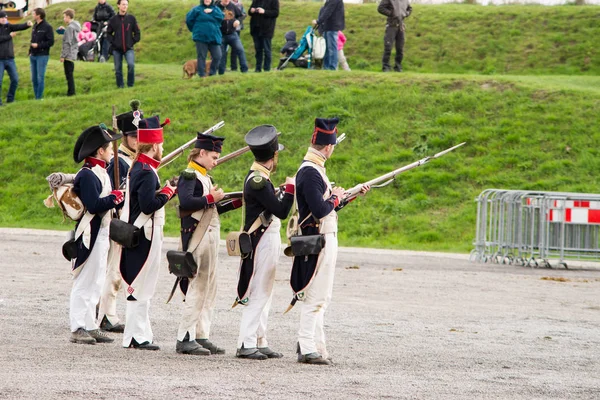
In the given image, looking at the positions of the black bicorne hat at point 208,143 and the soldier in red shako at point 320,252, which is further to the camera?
the black bicorne hat at point 208,143

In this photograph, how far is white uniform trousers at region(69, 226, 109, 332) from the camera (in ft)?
31.9

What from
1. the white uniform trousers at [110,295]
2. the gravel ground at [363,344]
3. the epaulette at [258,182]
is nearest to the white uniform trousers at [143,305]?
the gravel ground at [363,344]

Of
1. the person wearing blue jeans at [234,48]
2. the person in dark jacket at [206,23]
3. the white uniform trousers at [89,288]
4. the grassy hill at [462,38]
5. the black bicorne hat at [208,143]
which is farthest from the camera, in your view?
the grassy hill at [462,38]

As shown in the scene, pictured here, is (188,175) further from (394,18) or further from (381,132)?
(394,18)

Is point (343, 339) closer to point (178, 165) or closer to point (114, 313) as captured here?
point (114, 313)

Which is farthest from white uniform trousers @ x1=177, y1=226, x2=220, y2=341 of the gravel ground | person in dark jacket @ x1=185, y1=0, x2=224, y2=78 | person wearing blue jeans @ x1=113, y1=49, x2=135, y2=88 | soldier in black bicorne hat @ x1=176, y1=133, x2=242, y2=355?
person wearing blue jeans @ x1=113, y1=49, x2=135, y2=88

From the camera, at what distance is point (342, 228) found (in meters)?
23.0

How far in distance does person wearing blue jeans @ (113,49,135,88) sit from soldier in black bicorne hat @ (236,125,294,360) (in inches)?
735

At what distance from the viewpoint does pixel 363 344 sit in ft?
33.3

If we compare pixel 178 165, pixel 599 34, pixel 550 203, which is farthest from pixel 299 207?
pixel 599 34

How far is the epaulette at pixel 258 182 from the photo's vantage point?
9.02 metres

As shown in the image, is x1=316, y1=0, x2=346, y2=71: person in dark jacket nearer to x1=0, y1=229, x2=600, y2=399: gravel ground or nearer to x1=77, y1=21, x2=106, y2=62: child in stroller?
x1=0, y1=229, x2=600, y2=399: gravel ground

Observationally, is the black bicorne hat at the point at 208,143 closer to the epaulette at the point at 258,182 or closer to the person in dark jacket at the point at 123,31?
the epaulette at the point at 258,182

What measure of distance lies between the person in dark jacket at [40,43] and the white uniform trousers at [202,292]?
62.6 feet
